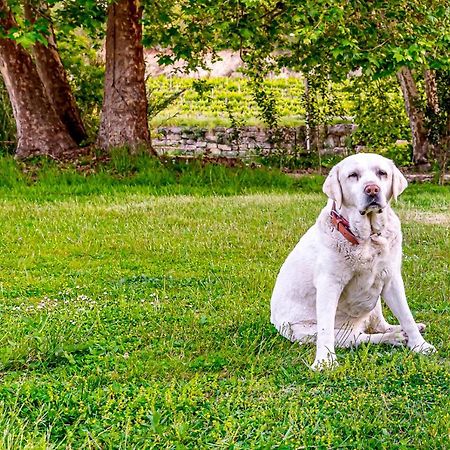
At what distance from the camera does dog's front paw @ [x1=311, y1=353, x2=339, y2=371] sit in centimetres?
445

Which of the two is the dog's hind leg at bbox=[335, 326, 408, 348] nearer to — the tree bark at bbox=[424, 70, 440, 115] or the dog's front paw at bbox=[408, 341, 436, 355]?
the dog's front paw at bbox=[408, 341, 436, 355]

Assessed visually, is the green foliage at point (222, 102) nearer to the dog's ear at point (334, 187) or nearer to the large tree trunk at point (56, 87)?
the large tree trunk at point (56, 87)

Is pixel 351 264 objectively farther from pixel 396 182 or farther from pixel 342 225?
pixel 396 182

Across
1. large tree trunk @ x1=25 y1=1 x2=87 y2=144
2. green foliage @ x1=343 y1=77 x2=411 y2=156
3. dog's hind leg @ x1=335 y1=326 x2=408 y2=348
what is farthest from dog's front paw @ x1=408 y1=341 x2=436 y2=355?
green foliage @ x1=343 y1=77 x2=411 y2=156

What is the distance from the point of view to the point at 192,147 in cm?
2509

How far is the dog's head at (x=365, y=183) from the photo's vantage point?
444 centimetres

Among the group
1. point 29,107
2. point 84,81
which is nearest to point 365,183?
point 29,107

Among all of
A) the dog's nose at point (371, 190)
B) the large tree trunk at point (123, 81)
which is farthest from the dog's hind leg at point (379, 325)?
the large tree trunk at point (123, 81)

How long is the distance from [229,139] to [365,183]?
17.0 metres

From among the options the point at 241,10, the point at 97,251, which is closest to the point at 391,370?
the point at 97,251

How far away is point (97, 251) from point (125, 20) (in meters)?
8.14

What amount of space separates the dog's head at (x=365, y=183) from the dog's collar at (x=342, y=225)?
9 centimetres

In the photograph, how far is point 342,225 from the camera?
4.66 meters

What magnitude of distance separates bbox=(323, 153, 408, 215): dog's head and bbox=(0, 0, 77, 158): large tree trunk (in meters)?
11.5
